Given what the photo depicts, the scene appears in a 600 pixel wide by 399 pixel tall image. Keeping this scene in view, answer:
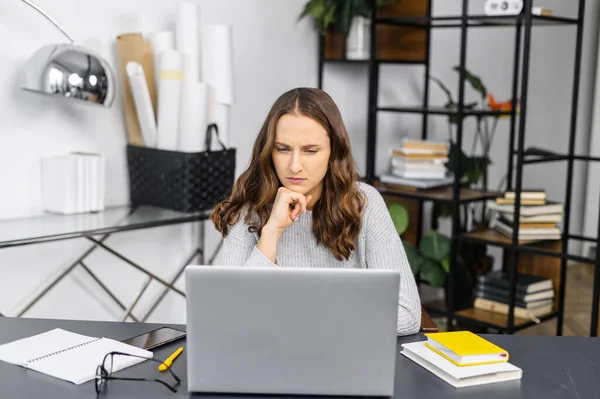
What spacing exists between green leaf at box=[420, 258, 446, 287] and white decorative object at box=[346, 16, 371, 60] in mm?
1012

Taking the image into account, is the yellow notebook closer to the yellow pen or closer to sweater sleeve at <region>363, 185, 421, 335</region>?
sweater sleeve at <region>363, 185, 421, 335</region>

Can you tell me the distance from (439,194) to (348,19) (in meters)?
0.90

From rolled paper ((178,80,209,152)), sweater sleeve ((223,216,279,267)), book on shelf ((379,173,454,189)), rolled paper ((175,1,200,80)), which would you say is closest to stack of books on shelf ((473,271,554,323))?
book on shelf ((379,173,454,189))

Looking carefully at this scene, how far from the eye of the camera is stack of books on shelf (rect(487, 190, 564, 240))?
10.8 ft

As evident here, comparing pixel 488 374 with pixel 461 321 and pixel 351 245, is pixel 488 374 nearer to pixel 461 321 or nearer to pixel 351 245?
pixel 351 245

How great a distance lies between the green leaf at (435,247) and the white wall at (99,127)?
93 cm

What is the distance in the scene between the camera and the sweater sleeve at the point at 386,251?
1.75m

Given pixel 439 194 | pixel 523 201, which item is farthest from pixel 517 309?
pixel 439 194

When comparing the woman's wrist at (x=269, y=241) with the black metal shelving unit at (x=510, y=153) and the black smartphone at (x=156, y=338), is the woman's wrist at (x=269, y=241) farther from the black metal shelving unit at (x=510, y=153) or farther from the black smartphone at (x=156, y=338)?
the black metal shelving unit at (x=510, y=153)

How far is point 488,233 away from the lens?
343 cm

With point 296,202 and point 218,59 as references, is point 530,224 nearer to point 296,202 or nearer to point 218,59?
point 218,59

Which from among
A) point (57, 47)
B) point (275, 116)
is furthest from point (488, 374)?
point (57, 47)

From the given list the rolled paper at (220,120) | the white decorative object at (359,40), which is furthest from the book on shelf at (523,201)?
the rolled paper at (220,120)

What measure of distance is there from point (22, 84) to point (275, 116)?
1.09 m
